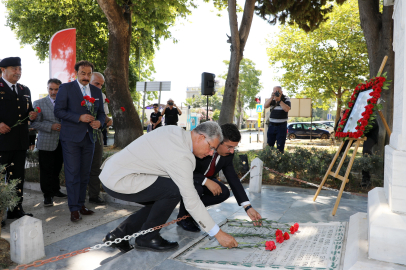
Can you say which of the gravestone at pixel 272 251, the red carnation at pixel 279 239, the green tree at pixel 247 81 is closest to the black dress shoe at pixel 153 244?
the gravestone at pixel 272 251

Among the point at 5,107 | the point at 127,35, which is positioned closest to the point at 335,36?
the point at 127,35

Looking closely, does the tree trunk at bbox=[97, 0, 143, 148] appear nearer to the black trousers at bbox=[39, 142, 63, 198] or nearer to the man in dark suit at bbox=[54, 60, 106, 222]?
the black trousers at bbox=[39, 142, 63, 198]

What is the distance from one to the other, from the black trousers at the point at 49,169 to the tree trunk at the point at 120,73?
6779mm

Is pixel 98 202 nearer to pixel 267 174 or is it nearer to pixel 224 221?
pixel 224 221

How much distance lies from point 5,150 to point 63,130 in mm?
714

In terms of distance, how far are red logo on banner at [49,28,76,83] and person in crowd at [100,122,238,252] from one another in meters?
7.73

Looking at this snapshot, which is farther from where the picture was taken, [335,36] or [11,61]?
[335,36]

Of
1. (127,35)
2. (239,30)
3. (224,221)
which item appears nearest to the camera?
(224,221)

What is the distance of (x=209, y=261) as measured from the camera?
281 centimetres

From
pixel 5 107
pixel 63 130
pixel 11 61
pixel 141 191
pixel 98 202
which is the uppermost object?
pixel 11 61

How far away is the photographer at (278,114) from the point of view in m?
7.59

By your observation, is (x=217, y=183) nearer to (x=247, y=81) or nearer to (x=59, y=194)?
(x=59, y=194)

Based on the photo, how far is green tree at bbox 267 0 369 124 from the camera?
70.8 ft

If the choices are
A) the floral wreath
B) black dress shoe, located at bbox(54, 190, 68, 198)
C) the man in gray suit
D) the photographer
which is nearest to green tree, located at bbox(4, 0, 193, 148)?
the photographer
